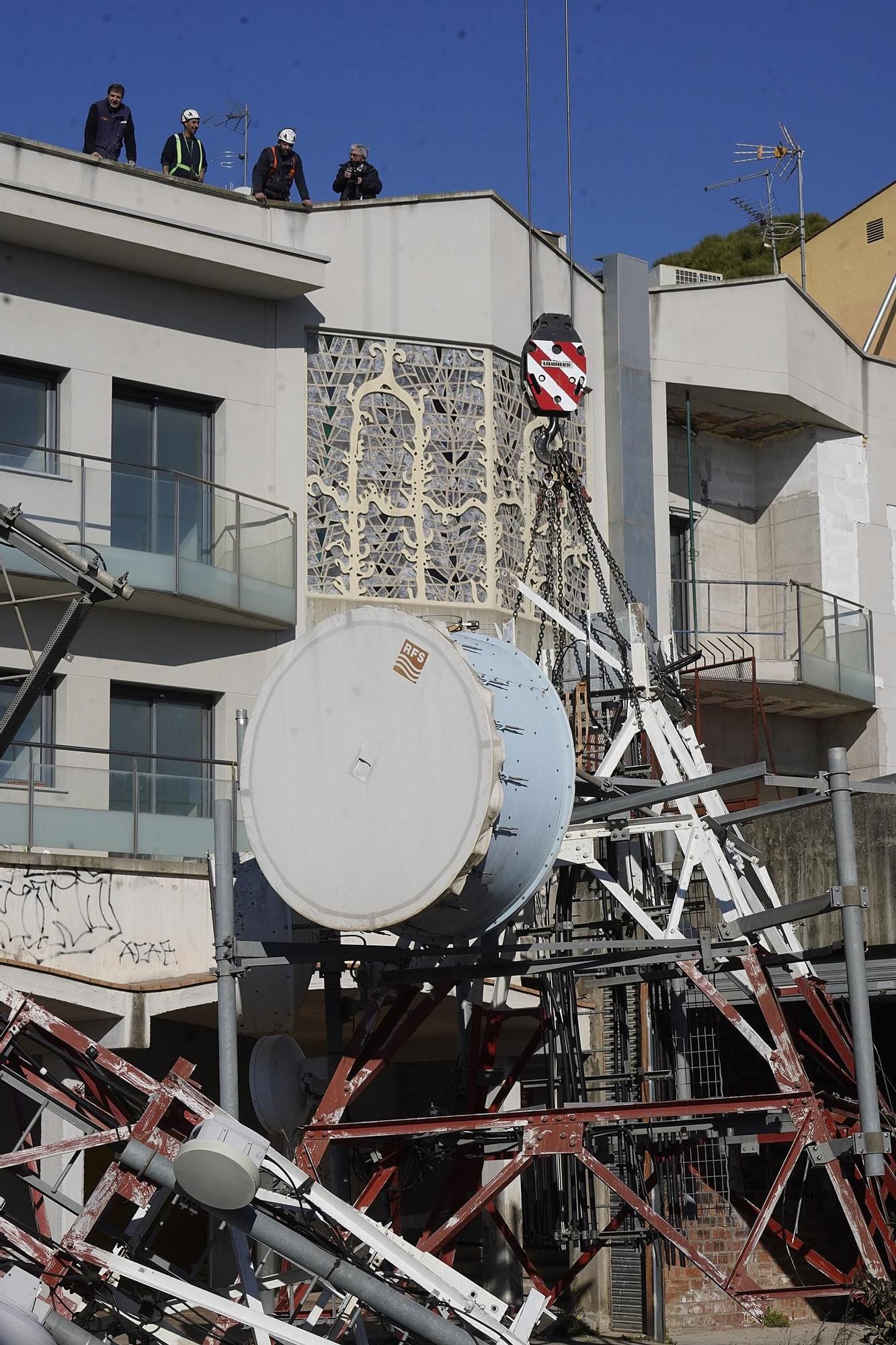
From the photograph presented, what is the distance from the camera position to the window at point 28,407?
84.3ft

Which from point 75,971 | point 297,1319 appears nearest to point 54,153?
point 75,971

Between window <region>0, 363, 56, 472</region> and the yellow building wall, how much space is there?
19.5 meters

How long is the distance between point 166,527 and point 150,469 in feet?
2.73

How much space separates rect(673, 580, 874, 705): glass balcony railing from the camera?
108 feet

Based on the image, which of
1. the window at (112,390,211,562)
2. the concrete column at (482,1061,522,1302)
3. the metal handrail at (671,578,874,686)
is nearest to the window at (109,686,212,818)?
the window at (112,390,211,562)

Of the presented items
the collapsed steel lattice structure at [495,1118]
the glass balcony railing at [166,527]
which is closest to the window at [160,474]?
the glass balcony railing at [166,527]

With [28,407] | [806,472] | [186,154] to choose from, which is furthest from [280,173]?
[806,472]

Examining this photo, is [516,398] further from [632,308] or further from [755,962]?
[755,962]

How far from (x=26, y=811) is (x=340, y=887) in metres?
7.52

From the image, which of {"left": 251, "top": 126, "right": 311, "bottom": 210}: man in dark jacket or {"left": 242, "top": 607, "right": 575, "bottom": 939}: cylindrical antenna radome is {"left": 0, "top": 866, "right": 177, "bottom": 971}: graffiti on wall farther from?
{"left": 251, "top": 126, "right": 311, "bottom": 210}: man in dark jacket

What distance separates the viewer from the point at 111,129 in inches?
1074

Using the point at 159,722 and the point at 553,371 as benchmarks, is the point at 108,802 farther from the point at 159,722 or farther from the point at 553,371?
the point at 553,371

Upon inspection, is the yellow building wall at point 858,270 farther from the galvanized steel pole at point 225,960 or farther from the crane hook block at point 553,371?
the galvanized steel pole at point 225,960

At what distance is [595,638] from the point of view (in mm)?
19188
